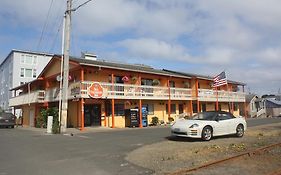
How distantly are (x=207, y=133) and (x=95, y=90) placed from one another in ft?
41.7

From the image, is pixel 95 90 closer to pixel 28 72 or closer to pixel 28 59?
pixel 28 72

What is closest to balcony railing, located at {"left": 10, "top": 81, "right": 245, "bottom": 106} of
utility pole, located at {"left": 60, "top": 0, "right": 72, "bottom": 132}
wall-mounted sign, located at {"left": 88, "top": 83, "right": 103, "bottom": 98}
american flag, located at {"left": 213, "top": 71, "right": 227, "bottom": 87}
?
wall-mounted sign, located at {"left": 88, "top": 83, "right": 103, "bottom": 98}

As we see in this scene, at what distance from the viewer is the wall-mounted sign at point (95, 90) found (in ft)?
79.8

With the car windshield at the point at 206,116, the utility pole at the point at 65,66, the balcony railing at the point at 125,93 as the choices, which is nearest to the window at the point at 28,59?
the balcony railing at the point at 125,93

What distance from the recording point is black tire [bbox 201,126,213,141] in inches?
545

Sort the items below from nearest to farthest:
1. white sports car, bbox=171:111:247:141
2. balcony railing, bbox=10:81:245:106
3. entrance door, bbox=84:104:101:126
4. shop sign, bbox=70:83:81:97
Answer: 1. white sports car, bbox=171:111:247:141
2. shop sign, bbox=70:83:81:97
3. balcony railing, bbox=10:81:245:106
4. entrance door, bbox=84:104:101:126

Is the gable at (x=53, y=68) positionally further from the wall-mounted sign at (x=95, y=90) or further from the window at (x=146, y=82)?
the window at (x=146, y=82)

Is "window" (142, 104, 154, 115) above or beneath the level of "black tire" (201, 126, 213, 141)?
above

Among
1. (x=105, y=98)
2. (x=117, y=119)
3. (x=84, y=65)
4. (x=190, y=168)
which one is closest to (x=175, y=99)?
(x=117, y=119)

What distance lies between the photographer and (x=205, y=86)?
41000 mm

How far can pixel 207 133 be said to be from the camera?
46.0ft

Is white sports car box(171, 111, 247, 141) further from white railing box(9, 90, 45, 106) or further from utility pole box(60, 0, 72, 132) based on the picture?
white railing box(9, 90, 45, 106)

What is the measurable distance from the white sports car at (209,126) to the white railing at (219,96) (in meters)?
20.6

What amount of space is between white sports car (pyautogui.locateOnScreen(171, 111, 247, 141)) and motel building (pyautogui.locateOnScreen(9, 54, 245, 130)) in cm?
1101
